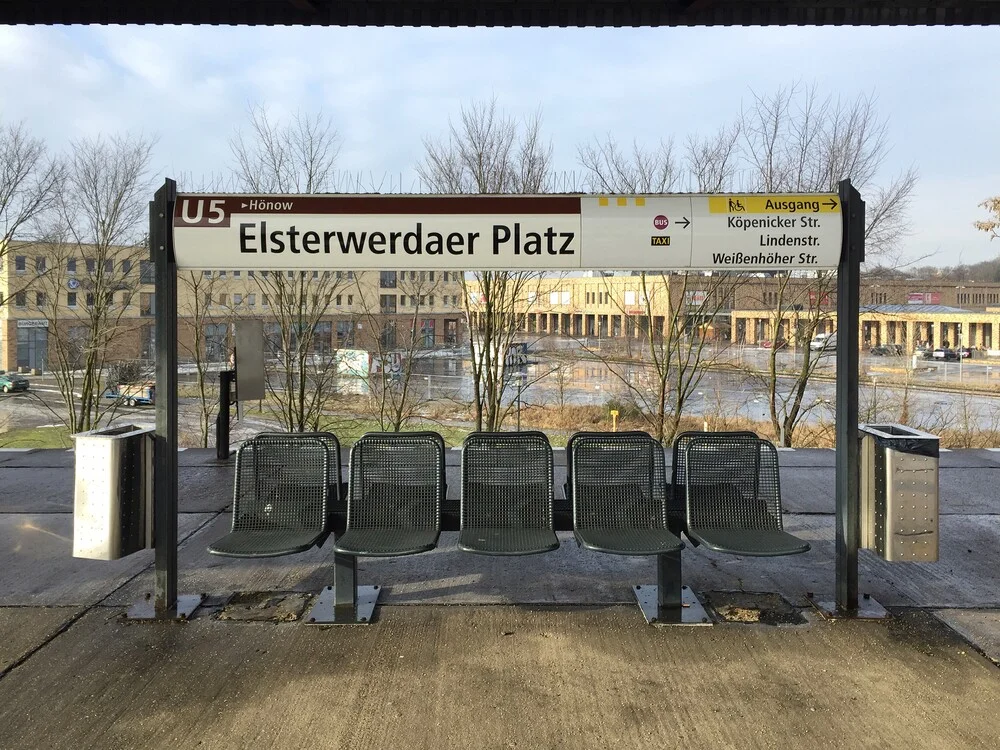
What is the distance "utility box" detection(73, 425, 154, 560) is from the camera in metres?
4.17

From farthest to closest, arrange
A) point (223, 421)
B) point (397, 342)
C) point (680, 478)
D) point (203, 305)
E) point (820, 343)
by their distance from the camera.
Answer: point (203, 305), point (397, 342), point (820, 343), point (223, 421), point (680, 478)

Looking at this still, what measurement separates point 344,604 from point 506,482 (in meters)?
1.23

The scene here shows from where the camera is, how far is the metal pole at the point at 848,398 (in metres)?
4.30

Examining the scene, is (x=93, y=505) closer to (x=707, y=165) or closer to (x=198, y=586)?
(x=198, y=586)

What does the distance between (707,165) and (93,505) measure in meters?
16.0

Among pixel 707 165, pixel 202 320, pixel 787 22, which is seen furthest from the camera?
pixel 202 320

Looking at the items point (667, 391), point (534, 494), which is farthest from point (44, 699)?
point (667, 391)

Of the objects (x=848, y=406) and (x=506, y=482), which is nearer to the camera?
(x=848, y=406)

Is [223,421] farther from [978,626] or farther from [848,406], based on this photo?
[978,626]

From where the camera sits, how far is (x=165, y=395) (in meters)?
4.40

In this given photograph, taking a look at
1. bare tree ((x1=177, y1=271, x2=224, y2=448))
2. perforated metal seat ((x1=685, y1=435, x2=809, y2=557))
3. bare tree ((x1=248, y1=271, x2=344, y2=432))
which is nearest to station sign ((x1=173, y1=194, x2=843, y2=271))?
perforated metal seat ((x1=685, y1=435, x2=809, y2=557))

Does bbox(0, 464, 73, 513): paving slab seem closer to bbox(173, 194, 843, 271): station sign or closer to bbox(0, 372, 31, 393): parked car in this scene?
bbox(173, 194, 843, 271): station sign

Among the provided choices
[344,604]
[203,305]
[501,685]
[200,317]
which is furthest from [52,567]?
[203,305]

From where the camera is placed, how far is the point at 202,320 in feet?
72.7
